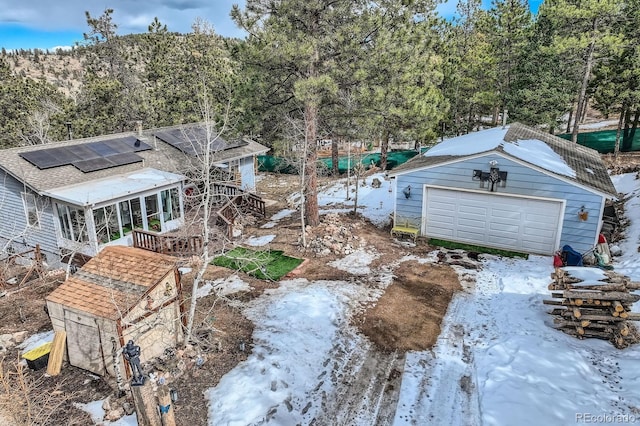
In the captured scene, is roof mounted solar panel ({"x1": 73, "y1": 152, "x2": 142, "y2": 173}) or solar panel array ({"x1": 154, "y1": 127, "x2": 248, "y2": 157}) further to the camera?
solar panel array ({"x1": 154, "y1": 127, "x2": 248, "y2": 157})

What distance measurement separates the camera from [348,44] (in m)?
14.2

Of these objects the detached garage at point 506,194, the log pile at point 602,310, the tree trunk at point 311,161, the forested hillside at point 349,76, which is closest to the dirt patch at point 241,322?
the tree trunk at point 311,161

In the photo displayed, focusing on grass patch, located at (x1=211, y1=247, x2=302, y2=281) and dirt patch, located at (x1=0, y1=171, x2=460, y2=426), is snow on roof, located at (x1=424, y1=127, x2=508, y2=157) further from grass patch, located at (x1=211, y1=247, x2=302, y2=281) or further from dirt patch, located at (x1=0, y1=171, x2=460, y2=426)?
grass patch, located at (x1=211, y1=247, x2=302, y2=281)

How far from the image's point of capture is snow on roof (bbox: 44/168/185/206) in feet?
44.5

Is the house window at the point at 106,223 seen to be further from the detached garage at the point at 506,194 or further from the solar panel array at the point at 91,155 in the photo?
the detached garage at the point at 506,194

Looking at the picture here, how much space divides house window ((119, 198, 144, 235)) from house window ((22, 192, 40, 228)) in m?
2.86

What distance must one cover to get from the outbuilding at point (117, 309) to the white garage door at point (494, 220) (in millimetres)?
10043

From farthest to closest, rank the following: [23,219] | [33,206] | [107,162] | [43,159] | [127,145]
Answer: [127,145] < [107,162] < [23,219] < [43,159] < [33,206]

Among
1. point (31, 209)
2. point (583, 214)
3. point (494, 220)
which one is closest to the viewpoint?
point (583, 214)

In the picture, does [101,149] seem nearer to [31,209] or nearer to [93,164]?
[93,164]

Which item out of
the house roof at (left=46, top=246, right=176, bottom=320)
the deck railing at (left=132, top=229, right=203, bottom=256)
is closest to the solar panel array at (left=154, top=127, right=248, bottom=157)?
the deck railing at (left=132, top=229, right=203, bottom=256)

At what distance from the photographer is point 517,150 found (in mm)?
14094

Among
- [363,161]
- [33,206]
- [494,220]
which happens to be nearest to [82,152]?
[33,206]

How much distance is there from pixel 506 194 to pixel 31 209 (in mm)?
17048
